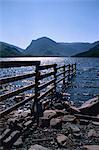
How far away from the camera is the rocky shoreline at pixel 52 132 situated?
20.0 feet

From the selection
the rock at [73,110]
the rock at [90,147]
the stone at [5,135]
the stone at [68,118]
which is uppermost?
the stone at [5,135]

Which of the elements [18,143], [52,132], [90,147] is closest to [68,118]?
[52,132]

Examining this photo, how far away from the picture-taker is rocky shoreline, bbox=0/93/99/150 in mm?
6102

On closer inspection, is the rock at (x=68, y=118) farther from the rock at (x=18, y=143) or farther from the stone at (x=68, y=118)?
the rock at (x=18, y=143)

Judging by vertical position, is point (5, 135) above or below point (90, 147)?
above

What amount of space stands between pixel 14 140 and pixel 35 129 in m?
1.29

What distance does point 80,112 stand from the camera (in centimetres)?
964

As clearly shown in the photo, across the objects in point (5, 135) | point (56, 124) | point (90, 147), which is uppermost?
point (5, 135)

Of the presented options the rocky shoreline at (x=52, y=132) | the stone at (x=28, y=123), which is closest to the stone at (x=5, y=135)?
the rocky shoreline at (x=52, y=132)

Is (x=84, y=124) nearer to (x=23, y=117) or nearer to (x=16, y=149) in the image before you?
(x=23, y=117)

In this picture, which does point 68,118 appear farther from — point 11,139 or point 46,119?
point 11,139

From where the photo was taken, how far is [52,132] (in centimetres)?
724

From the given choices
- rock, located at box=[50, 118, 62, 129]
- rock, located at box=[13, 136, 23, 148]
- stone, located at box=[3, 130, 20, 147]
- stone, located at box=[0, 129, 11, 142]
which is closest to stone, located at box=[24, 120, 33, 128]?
rock, located at box=[50, 118, 62, 129]

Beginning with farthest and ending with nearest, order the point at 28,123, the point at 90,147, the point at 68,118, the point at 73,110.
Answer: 1. the point at 73,110
2. the point at 68,118
3. the point at 28,123
4. the point at 90,147
